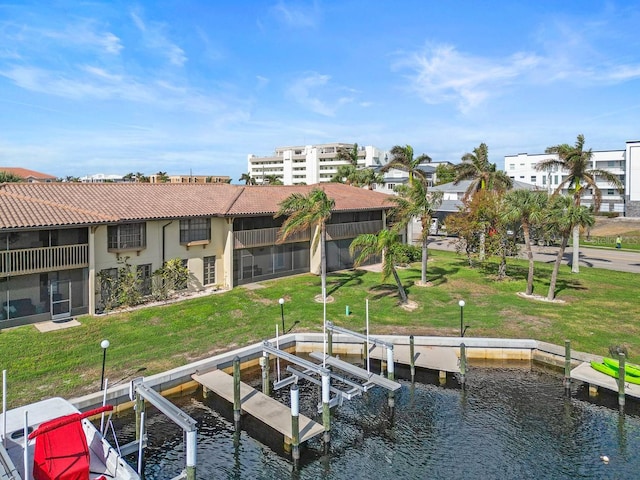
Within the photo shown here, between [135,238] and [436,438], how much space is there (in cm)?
1959

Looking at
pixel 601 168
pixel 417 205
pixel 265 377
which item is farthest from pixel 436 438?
pixel 601 168

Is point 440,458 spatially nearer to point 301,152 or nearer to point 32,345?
point 32,345

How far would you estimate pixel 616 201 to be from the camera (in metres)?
77.0

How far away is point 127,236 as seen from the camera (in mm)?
26312

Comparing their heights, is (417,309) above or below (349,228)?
below

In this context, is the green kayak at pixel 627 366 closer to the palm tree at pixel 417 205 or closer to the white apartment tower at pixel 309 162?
the palm tree at pixel 417 205

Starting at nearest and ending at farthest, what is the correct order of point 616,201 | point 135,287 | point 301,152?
1. point 135,287
2. point 616,201
3. point 301,152

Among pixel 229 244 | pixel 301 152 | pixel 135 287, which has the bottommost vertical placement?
pixel 135 287

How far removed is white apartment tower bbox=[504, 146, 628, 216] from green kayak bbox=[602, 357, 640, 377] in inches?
2150

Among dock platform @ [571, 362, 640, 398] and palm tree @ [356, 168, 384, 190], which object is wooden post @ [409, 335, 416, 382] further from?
palm tree @ [356, 168, 384, 190]

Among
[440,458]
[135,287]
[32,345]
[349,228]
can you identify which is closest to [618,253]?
[349,228]

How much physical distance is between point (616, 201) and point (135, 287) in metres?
78.8

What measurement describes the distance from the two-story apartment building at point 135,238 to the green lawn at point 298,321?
1.69m

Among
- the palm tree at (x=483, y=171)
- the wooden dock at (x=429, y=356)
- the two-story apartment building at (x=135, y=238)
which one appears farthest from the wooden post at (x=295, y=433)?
the palm tree at (x=483, y=171)
